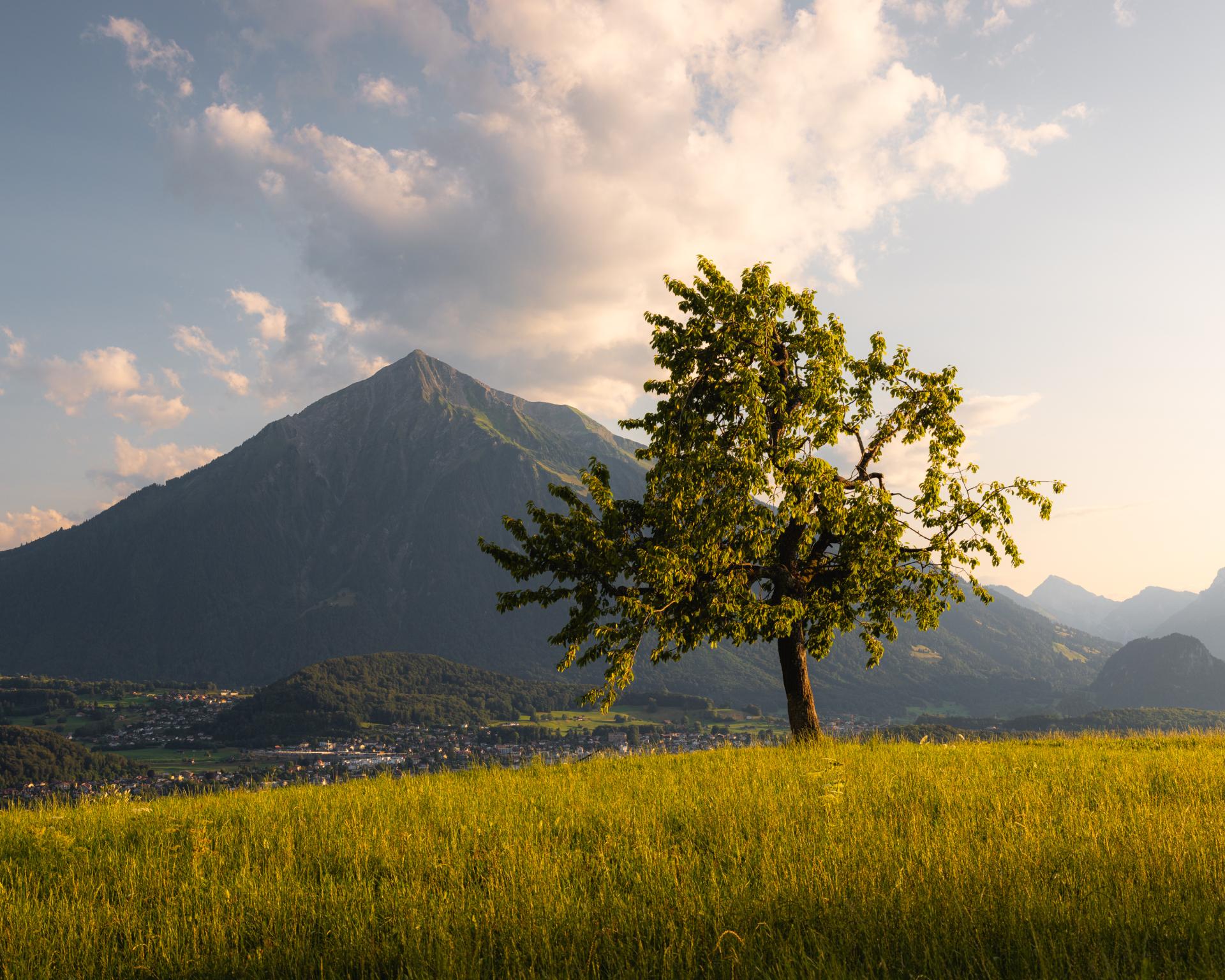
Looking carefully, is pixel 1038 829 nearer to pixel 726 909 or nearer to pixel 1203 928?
pixel 1203 928

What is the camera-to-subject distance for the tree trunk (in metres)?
20.3

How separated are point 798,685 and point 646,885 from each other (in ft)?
52.3

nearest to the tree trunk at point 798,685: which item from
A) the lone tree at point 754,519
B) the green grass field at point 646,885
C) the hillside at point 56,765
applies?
the lone tree at point 754,519

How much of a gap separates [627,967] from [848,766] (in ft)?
31.4

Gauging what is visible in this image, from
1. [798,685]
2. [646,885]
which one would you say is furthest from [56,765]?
[646,885]

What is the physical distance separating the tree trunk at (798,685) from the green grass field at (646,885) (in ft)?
30.8

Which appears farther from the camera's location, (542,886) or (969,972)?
(542,886)

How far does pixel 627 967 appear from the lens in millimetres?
4645

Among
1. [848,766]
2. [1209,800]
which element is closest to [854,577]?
[848,766]

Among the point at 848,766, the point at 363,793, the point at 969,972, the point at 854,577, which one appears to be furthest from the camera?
the point at 854,577

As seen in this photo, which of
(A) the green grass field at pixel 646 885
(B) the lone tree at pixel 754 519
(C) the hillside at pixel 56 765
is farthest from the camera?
(C) the hillside at pixel 56 765

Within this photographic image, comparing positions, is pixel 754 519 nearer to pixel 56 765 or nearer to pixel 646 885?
pixel 646 885

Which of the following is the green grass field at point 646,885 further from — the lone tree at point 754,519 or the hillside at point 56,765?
the hillside at point 56,765

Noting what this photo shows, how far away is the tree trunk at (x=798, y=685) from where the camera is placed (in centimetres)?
2031
